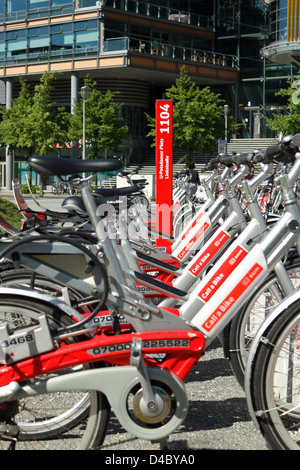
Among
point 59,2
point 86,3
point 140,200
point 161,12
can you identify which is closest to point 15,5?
point 59,2

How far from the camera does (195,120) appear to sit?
43219mm

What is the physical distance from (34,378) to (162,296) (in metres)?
1.08

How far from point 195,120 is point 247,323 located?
132 feet

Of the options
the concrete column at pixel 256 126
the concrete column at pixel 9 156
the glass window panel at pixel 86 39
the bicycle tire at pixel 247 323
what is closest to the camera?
the bicycle tire at pixel 247 323

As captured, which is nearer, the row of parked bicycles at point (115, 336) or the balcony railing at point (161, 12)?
the row of parked bicycles at point (115, 336)

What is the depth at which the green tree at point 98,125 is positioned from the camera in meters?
43.9

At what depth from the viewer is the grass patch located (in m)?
4.73

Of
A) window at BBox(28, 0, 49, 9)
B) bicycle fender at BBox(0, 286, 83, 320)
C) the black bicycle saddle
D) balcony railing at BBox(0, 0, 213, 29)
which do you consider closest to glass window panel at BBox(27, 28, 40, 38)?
balcony railing at BBox(0, 0, 213, 29)

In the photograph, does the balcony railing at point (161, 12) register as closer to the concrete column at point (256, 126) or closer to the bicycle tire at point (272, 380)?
the concrete column at point (256, 126)

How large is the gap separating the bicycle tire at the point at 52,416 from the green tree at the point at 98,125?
41.0 meters

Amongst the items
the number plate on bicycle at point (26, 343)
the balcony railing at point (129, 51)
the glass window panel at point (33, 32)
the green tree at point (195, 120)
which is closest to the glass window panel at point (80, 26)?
the balcony railing at point (129, 51)

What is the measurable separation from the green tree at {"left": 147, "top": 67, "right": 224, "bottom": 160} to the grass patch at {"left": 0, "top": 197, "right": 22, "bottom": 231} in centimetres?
3884

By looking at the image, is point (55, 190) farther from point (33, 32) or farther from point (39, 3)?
point (39, 3)
